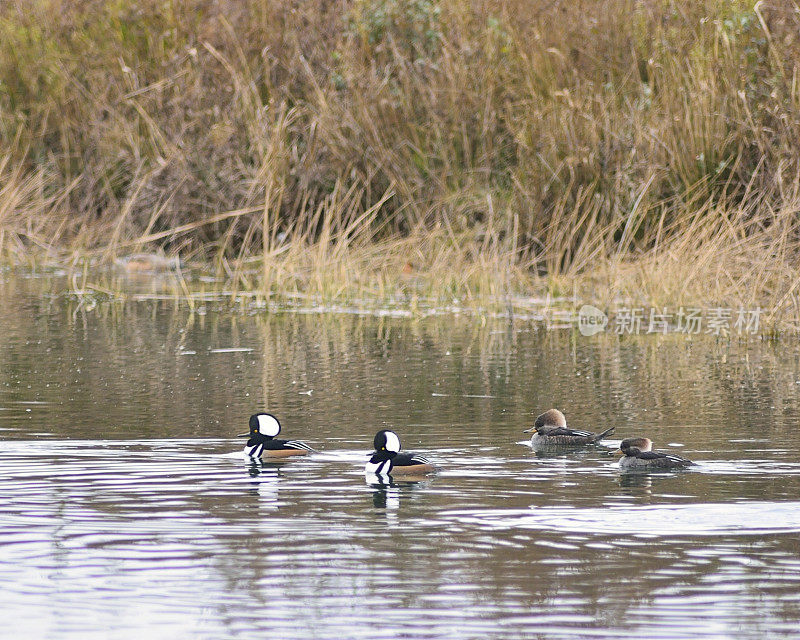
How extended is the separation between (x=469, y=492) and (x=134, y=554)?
1.80 m

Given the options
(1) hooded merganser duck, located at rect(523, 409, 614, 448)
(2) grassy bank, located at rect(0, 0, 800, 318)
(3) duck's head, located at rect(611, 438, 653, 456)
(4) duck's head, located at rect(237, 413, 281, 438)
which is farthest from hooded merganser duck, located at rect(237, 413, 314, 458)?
(2) grassy bank, located at rect(0, 0, 800, 318)

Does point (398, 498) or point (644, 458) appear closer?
point (398, 498)

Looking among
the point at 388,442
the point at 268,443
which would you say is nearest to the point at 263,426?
the point at 268,443

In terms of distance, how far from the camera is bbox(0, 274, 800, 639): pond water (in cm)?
564

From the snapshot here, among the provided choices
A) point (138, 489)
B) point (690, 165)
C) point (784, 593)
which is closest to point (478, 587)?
point (784, 593)

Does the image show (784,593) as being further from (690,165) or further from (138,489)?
(690,165)

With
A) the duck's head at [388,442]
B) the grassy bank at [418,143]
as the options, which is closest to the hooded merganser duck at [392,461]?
the duck's head at [388,442]

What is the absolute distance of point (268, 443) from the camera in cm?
853

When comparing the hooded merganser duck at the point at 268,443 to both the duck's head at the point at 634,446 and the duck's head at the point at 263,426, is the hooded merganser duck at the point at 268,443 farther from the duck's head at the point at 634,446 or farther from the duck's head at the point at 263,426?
the duck's head at the point at 634,446

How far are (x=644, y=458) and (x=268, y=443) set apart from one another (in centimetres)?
191

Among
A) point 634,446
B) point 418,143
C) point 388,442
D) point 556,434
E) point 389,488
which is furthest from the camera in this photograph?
point 418,143

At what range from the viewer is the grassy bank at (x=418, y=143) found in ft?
53.0

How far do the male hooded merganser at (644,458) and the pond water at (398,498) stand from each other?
2.9 inches

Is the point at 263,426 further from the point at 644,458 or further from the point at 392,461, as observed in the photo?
the point at 644,458
